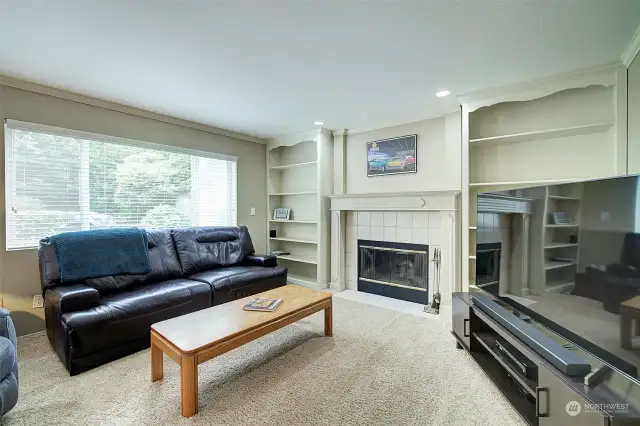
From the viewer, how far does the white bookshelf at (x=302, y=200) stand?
13.6 feet

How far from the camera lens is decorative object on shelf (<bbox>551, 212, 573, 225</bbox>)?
1.38 meters

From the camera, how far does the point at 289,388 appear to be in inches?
71.6

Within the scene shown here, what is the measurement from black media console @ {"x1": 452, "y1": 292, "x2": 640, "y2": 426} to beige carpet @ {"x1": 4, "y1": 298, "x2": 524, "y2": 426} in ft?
0.42

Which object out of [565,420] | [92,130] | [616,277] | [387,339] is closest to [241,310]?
[387,339]

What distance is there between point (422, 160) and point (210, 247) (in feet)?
9.44

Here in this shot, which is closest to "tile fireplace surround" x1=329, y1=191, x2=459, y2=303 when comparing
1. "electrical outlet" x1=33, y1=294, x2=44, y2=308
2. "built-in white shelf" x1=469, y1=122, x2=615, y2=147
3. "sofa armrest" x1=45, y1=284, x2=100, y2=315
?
"built-in white shelf" x1=469, y1=122, x2=615, y2=147

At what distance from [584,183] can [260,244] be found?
13.5ft

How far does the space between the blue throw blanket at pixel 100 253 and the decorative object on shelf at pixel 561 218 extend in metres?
3.31

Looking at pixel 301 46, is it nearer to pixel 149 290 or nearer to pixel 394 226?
pixel 149 290

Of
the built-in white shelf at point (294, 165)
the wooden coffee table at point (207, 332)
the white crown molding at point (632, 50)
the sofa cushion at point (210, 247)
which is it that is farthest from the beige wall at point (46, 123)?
the white crown molding at point (632, 50)

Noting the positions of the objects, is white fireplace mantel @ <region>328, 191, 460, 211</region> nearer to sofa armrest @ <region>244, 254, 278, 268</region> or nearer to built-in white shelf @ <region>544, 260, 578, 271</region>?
sofa armrest @ <region>244, 254, 278, 268</region>

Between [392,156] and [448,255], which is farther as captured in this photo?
[392,156]

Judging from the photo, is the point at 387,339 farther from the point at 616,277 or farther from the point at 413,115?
the point at 413,115

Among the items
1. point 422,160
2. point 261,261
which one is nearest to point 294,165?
point 261,261
